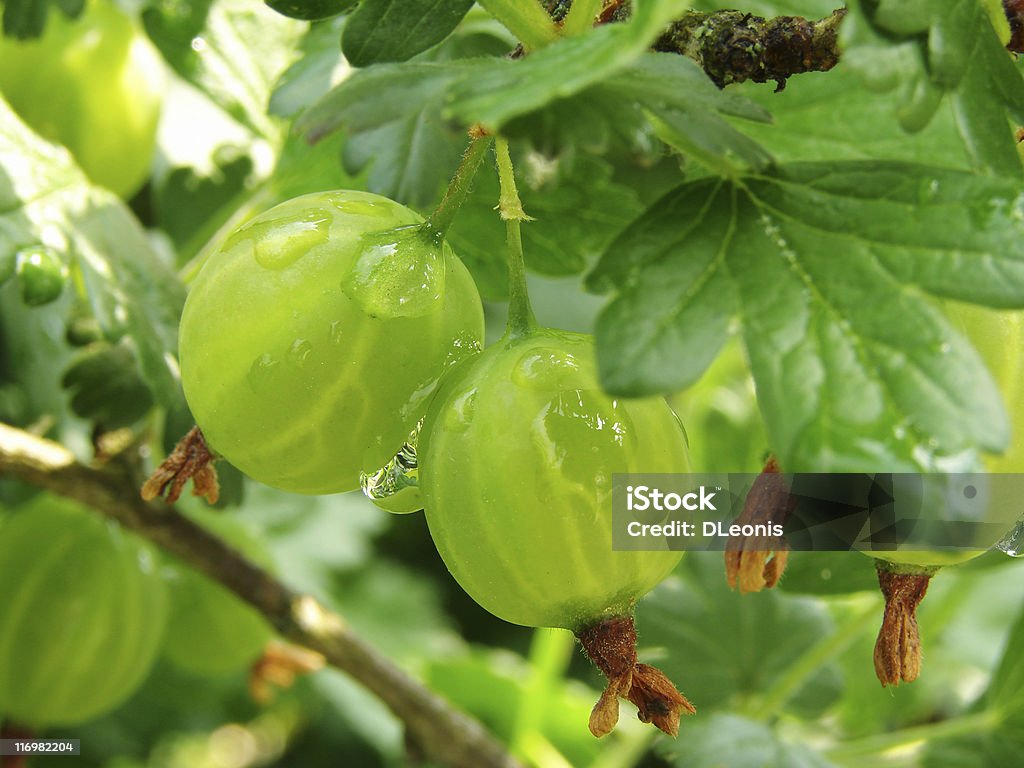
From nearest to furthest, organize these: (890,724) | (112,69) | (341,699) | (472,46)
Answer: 1. (472,46)
2. (112,69)
3. (890,724)
4. (341,699)

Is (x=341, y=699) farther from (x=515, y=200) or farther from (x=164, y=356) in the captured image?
(x=515, y=200)

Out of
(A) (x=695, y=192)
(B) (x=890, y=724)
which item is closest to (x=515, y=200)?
(A) (x=695, y=192)

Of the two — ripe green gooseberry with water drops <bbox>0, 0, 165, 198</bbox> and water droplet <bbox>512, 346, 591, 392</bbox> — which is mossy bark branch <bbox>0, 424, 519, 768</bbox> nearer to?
ripe green gooseberry with water drops <bbox>0, 0, 165, 198</bbox>

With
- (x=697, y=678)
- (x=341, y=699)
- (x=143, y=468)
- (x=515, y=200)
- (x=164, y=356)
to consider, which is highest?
(x=515, y=200)

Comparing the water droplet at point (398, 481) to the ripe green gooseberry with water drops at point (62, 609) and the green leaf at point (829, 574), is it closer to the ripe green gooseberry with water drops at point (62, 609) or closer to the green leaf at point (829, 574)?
the green leaf at point (829, 574)

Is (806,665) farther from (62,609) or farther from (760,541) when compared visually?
(62,609)
